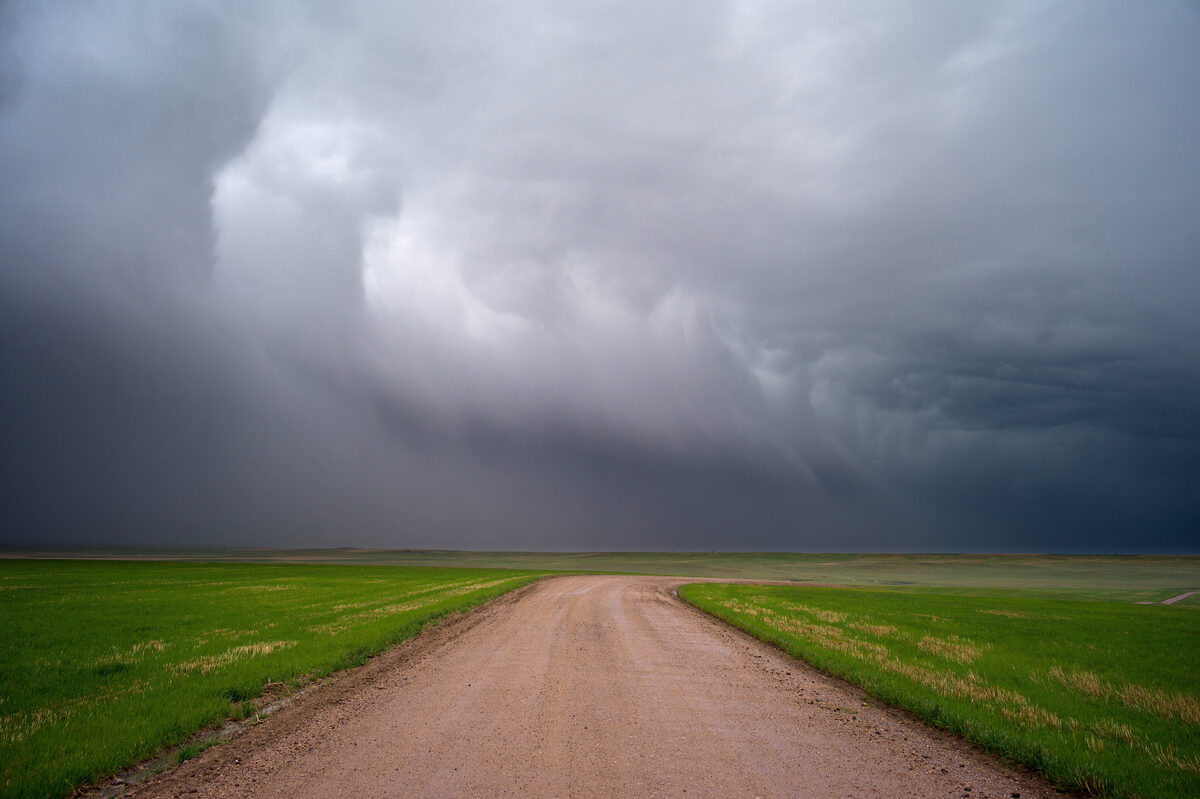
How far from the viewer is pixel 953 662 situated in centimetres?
1712

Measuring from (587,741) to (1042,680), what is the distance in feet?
46.7

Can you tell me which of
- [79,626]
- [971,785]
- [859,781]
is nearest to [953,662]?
[971,785]

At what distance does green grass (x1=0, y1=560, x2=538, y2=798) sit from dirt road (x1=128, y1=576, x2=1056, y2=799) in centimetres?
136

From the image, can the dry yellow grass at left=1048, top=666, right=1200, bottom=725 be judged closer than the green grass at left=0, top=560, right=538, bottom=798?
No

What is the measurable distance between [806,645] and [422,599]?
24.7 meters

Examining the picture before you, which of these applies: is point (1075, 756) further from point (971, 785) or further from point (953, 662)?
point (953, 662)

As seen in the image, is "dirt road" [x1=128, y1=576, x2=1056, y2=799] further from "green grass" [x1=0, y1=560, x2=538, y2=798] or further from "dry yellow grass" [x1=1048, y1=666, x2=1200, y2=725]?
"dry yellow grass" [x1=1048, y1=666, x2=1200, y2=725]

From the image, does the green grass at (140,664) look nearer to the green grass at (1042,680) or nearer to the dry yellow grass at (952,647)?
the green grass at (1042,680)

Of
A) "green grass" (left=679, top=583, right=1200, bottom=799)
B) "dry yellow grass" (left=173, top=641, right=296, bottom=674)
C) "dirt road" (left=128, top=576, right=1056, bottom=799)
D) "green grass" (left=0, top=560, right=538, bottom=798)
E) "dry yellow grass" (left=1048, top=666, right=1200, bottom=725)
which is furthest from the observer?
"dry yellow grass" (left=173, top=641, right=296, bottom=674)

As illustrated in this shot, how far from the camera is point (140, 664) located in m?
14.5

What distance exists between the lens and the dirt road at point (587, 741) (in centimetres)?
715

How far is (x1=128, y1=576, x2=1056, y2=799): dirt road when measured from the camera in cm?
715

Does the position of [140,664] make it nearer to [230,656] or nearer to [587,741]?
[230,656]

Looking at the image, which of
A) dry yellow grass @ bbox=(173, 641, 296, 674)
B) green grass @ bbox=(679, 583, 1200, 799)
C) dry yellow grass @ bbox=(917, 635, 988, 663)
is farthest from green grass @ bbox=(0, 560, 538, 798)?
dry yellow grass @ bbox=(917, 635, 988, 663)
